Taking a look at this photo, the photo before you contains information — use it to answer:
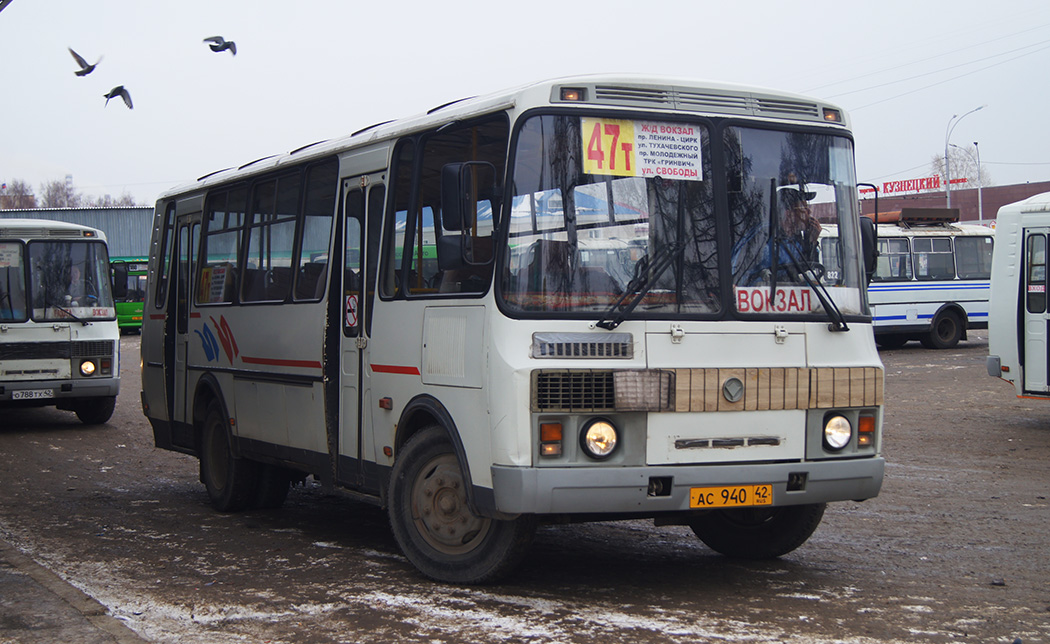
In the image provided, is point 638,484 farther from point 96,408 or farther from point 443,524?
point 96,408

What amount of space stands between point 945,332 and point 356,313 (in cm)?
2609

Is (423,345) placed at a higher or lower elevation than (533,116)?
lower

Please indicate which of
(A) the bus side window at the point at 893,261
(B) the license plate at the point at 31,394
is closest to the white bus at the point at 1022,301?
(B) the license plate at the point at 31,394

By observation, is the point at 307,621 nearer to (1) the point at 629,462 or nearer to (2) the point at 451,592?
(2) the point at 451,592

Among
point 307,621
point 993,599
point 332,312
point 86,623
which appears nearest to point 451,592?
point 307,621

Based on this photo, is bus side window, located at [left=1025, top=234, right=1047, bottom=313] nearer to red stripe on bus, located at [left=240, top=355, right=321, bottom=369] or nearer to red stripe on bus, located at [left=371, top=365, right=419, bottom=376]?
red stripe on bus, located at [left=240, top=355, right=321, bottom=369]

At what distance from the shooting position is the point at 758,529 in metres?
7.65

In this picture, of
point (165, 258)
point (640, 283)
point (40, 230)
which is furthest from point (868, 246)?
point (40, 230)

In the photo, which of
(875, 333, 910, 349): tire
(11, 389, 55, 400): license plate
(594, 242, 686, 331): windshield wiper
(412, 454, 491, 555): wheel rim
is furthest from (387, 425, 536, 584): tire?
(875, 333, 910, 349): tire

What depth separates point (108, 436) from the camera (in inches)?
654

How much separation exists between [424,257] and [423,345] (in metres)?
0.54

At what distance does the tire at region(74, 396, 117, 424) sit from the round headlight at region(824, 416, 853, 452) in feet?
44.4

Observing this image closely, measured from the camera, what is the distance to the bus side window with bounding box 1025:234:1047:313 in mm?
15742

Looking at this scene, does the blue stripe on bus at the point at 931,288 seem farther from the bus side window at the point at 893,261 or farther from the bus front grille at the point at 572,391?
the bus front grille at the point at 572,391
